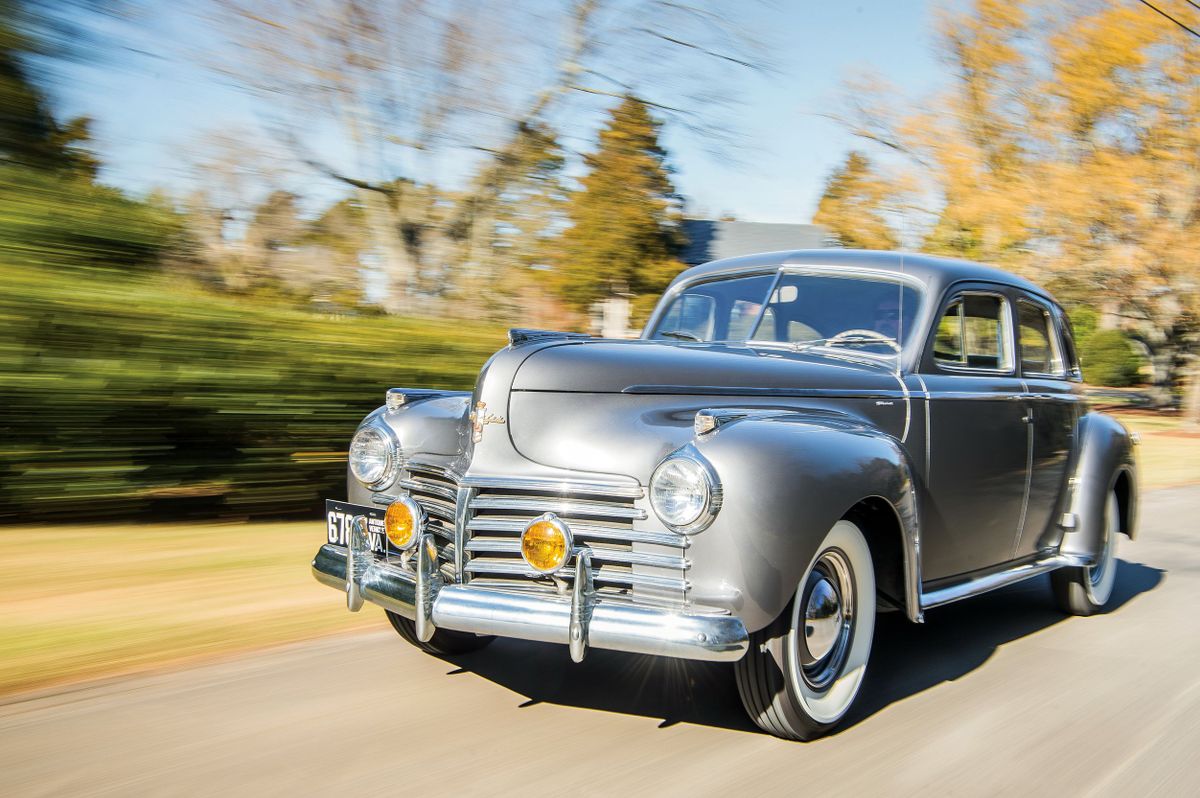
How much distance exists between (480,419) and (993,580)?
253cm

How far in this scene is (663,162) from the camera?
25750mm

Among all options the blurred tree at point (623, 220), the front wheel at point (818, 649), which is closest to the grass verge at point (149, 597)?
the front wheel at point (818, 649)

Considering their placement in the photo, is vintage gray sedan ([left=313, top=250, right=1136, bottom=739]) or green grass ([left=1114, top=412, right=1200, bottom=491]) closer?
vintage gray sedan ([left=313, top=250, right=1136, bottom=739])

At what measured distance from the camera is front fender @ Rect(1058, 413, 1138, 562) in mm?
5441

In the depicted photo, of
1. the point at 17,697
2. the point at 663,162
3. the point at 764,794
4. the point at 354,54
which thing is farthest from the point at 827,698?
the point at 663,162

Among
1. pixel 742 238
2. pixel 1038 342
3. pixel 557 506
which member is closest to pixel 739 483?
pixel 557 506

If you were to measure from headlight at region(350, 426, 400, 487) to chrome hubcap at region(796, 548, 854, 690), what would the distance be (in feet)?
5.68

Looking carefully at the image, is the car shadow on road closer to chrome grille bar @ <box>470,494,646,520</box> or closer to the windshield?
chrome grille bar @ <box>470,494,646,520</box>

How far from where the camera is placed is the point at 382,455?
13.9ft

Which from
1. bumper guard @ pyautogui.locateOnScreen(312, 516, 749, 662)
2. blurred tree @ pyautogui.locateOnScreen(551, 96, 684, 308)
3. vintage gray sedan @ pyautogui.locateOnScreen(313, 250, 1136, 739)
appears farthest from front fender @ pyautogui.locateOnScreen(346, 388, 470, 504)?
blurred tree @ pyautogui.locateOnScreen(551, 96, 684, 308)

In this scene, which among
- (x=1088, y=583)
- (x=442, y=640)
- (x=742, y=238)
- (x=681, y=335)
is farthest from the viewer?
(x=742, y=238)

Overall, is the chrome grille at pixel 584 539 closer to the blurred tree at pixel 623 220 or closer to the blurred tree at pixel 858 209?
the blurred tree at pixel 623 220

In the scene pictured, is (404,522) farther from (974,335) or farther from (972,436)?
(974,335)

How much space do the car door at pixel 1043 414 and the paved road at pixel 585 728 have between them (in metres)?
0.63
